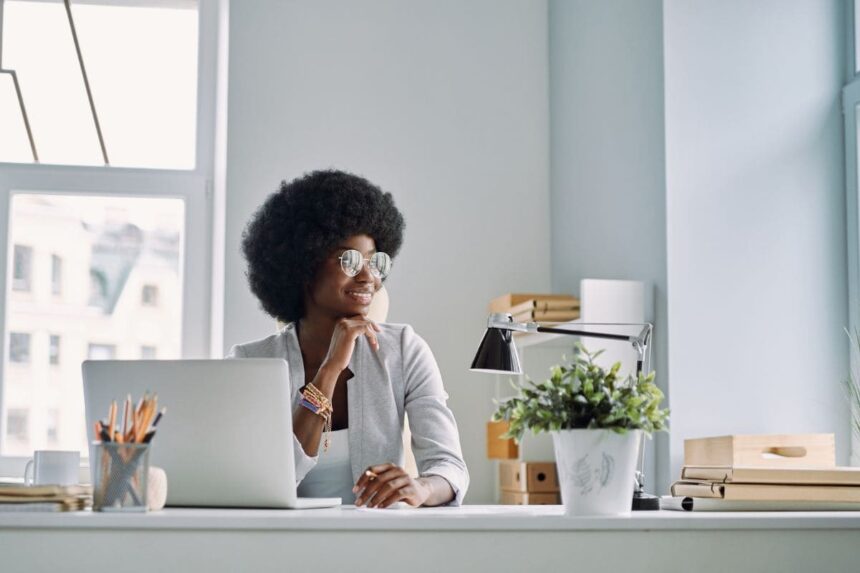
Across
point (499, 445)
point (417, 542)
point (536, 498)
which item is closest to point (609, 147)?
point (499, 445)

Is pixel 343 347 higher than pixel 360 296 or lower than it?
lower

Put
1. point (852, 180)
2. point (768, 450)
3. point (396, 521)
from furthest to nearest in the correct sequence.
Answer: point (852, 180)
point (768, 450)
point (396, 521)

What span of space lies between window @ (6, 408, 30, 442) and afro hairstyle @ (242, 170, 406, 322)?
1.81 m

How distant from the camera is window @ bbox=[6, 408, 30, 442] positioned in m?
4.14

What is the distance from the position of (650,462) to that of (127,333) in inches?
80.9

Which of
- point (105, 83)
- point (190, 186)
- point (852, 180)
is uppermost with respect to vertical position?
point (105, 83)

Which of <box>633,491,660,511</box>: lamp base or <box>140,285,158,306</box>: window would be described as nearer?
<box>633,491,660,511</box>: lamp base

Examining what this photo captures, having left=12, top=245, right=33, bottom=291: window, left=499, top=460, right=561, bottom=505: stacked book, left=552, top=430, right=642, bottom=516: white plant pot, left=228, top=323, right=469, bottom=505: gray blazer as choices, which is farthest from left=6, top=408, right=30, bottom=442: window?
left=552, top=430, right=642, bottom=516: white plant pot

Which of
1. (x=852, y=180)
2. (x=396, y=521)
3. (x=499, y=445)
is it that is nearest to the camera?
(x=396, y=521)

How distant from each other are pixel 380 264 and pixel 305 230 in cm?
25

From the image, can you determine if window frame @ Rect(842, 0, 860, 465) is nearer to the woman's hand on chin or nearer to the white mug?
the woman's hand on chin

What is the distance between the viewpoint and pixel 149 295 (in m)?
4.27

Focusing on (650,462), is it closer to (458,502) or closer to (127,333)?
(458,502)

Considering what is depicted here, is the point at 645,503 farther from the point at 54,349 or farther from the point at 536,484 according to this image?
the point at 54,349
